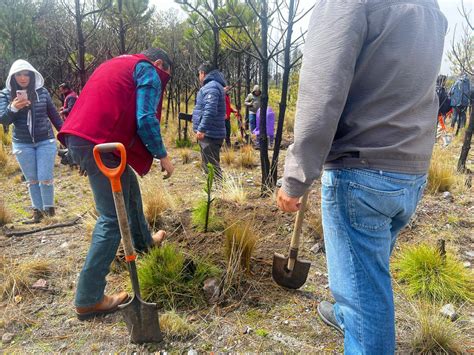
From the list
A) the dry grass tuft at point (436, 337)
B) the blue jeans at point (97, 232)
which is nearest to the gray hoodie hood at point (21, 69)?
the blue jeans at point (97, 232)

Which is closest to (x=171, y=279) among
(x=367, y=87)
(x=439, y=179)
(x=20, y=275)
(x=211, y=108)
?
(x=20, y=275)

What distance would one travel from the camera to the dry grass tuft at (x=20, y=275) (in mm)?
2789

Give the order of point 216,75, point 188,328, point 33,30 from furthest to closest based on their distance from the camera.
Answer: point 33,30
point 216,75
point 188,328

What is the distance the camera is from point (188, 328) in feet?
7.69

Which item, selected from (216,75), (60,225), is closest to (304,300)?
(60,225)

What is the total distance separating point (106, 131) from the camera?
235 cm

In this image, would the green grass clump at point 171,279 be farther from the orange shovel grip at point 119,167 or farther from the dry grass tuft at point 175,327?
the orange shovel grip at point 119,167

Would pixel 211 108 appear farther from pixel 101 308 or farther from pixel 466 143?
pixel 466 143

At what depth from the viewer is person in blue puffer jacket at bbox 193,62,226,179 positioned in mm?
5504

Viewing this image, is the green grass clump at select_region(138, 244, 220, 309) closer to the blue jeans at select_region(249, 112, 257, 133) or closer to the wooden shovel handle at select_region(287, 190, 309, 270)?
the wooden shovel handle at select_region(287, 190, 309, 270)

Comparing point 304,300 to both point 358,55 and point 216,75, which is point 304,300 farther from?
point 216,75

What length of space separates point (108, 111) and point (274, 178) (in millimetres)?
3138

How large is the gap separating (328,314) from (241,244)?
2.61 ft

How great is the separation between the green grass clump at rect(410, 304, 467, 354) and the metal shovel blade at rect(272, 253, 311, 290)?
75cm
